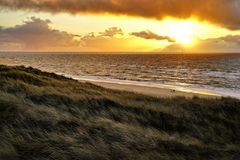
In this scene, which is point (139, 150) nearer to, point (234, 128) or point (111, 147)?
point (111, 147)

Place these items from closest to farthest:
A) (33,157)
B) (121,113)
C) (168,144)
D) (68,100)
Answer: (33,157)
(168,144)
(121,113)
(68,100)

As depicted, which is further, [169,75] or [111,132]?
[169,75]

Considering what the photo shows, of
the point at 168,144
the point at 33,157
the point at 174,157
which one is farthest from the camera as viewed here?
the point at 168,144

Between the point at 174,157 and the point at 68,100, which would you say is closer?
the point at 174,157

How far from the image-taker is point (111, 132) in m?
7.55

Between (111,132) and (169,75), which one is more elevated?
(111,132)

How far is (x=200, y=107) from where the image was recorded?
43.7 ft

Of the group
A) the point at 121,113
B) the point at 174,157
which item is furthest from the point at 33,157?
the point at 121,113

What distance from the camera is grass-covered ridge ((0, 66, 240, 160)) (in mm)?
6191

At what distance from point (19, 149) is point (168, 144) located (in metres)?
3.50

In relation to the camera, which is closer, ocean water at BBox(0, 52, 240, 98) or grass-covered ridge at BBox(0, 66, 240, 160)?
grass-covered ridge at BBox(0, 66, 240, 160)

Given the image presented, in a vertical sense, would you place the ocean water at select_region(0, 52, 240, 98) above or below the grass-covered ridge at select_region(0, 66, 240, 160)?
below

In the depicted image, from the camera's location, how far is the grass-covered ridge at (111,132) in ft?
20.3

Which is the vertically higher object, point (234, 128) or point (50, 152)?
point (50, 152)
